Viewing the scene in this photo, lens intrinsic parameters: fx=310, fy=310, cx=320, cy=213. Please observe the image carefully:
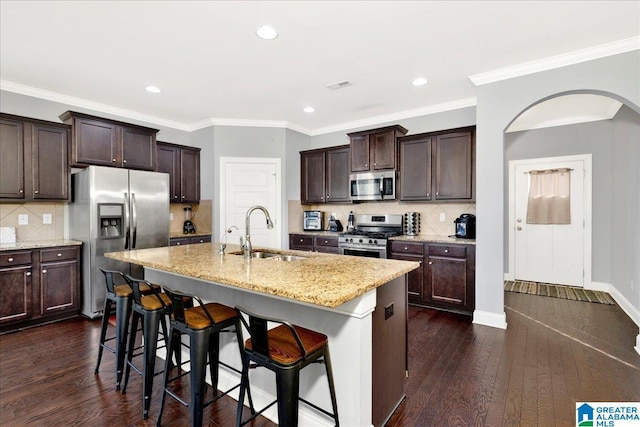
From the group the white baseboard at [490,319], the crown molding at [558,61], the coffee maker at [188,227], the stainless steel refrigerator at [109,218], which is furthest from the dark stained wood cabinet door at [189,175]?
the white baseboard at [490,319]

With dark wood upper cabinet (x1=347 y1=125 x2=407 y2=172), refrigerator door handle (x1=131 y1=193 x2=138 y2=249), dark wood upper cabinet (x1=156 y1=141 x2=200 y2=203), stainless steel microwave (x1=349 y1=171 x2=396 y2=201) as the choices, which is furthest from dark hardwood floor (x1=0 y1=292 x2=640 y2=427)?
dark wood upper cabinet (x1=347 y1=125 x2=407 y2=172)

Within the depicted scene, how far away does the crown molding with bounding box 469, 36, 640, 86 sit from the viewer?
2.69 metres

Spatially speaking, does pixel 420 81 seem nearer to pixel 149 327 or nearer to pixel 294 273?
pixel 294 273

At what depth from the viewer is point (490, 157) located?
3.38 metres

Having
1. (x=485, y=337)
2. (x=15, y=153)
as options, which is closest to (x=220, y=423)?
(x=485, y=337)

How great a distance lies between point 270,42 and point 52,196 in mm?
3151

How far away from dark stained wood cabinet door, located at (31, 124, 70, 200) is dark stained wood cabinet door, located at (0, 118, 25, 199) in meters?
0.10

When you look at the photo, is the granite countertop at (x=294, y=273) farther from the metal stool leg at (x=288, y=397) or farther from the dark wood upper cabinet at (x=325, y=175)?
the dark wood upper cabinet at (x=325, y=175)

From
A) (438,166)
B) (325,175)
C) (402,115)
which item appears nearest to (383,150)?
(402,115)

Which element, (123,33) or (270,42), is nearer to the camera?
(123,33)

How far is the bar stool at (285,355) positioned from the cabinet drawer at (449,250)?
2.67m

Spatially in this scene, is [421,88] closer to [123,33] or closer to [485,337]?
[485,337]

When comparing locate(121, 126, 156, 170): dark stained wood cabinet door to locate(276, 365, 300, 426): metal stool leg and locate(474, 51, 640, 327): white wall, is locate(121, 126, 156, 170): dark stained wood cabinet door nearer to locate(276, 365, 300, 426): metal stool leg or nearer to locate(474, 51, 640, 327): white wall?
locate(276, 365, 300, 426): metal stool leg

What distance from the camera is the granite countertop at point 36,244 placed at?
3216mm
